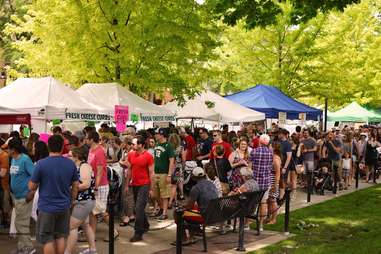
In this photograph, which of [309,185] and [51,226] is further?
[309,185]

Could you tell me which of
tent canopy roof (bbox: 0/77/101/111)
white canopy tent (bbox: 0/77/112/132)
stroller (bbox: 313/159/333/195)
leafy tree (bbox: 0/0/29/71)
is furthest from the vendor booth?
leafy tree (bbox: 0/0/29/71)

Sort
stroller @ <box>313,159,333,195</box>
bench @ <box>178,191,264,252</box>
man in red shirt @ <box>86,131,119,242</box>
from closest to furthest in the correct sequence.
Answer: man in red shirt @ <box>86,131,119,242</box> < bench @ <box>178,191,264,252</box> < stroller @ <box>313,159,333,195</box>

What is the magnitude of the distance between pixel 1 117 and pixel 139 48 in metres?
5.08

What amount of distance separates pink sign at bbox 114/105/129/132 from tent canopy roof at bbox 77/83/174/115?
21.2 inches

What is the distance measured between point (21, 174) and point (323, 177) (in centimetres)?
1088

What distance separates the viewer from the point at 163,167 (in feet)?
37.7

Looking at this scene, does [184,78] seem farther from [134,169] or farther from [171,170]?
[134,169]

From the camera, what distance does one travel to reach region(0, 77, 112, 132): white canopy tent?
41.2 feet

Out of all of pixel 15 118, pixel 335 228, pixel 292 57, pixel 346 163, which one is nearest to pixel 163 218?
pixel 335 228

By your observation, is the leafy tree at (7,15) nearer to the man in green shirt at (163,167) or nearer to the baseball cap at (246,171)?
the man in green shirt at (163,167)

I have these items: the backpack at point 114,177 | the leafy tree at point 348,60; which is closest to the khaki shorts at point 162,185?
the backpack at point 114,177

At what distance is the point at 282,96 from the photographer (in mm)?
21703

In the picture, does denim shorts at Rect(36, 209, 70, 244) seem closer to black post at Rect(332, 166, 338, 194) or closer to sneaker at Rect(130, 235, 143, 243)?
sneaker at Rect(130, 235, 143, 243)

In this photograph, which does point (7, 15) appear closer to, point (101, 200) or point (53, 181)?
point (101, 200)
